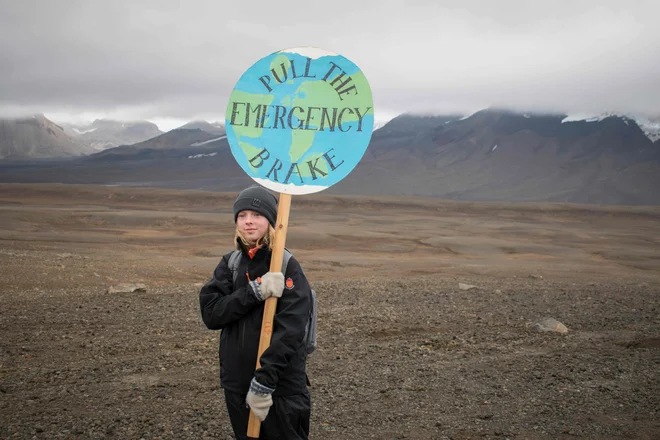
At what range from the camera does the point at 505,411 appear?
5254 millimetres

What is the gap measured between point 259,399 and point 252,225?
882 millimetres

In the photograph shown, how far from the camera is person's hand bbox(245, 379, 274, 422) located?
113 inches

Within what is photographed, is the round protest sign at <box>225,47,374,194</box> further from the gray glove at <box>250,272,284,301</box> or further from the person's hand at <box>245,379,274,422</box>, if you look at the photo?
the person's hand at <box>245,379,274,422</box>

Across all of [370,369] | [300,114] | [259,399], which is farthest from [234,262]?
[370,369]

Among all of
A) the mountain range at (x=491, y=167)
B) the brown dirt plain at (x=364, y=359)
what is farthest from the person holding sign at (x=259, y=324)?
the mountain range at (x=491, y=167)

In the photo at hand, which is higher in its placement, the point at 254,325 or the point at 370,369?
the point at 254,325

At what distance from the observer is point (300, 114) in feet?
10.8

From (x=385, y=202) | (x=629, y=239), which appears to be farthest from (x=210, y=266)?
(x=385, y=202)

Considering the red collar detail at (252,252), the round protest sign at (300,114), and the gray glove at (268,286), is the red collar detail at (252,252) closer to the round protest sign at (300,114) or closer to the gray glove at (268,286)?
the gray glove at (268,286)

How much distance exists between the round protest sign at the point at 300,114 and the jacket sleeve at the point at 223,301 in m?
0.58

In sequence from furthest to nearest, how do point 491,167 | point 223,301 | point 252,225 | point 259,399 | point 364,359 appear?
point 491,167, point 364,359, point 252,225, point 223,301, point 259,399

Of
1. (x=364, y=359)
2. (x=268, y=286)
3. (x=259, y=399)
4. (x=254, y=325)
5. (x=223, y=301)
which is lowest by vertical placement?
(x=364, y=359)

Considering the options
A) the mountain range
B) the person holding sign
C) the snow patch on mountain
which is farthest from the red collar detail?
the snow patch on mountain

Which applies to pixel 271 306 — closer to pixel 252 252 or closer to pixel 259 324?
pixel 259 324
